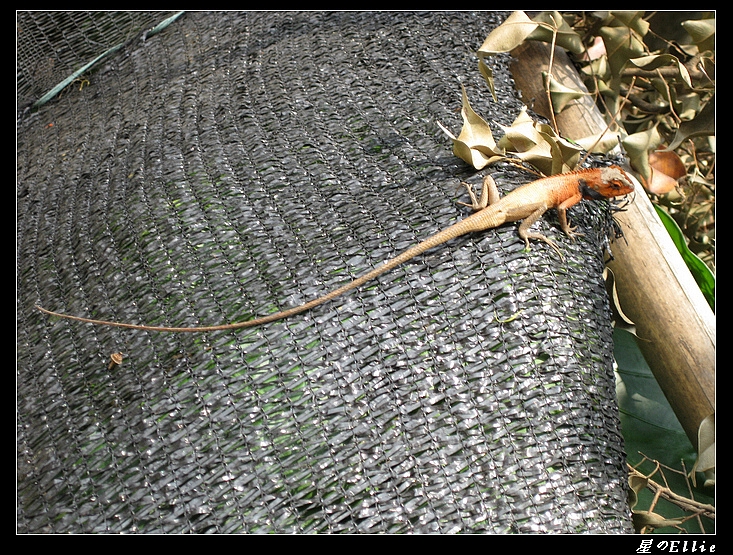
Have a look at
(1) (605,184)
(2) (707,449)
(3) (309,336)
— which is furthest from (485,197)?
(2) (707,449)

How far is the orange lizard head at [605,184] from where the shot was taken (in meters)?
1.29

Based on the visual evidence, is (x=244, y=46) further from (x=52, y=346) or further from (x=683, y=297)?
(x=683, y=297)

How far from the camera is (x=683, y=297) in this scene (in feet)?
4.51

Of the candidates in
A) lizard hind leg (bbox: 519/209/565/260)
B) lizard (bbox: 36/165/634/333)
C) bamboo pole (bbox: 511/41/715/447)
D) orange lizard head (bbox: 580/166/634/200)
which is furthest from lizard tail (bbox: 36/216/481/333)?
bamboo pole (bbox: 511/41/715/447)

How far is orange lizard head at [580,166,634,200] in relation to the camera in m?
1.29

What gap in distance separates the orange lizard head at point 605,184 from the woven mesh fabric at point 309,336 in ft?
0.17

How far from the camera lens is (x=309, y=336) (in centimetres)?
111

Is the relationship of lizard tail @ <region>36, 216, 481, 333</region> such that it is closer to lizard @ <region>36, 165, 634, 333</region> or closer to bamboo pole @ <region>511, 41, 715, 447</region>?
lizard @ <region>36, 165, 634, 333</region>

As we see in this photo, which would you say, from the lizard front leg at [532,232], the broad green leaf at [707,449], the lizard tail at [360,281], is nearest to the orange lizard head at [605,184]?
the lizard front leg at [532,232]

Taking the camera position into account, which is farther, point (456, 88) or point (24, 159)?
point (24, 159)

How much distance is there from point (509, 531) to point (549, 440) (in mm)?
175

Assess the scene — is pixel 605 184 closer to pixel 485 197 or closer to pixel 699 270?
pixel 485 197

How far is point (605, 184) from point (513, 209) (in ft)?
0.88

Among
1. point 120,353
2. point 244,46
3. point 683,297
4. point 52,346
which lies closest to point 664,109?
point 683,297
